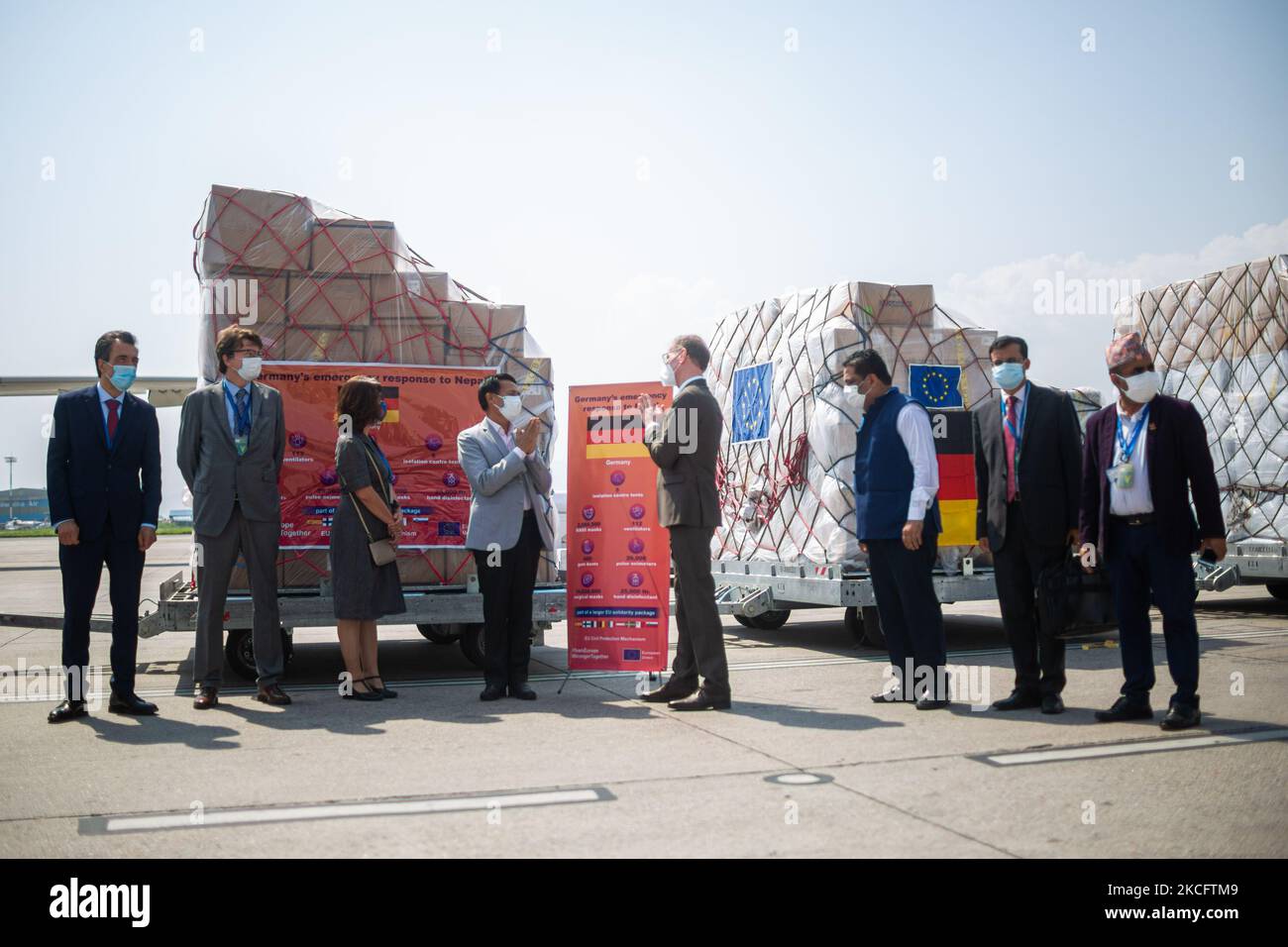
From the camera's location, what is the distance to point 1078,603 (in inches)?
212

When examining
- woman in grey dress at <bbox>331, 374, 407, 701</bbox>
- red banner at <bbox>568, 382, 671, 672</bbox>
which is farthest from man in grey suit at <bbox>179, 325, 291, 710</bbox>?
red banner at <bbox>568, 382, 671, 672</bbox>

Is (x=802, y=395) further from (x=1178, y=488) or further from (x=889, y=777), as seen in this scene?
(x=889, y=777)

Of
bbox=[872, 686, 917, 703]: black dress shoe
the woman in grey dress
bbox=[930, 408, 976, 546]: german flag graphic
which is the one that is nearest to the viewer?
bbox=[872, 686, 917, 703]: black dress shoe

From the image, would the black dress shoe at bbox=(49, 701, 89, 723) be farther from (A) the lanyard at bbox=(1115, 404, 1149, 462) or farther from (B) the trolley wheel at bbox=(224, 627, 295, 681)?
(A) the lanyard at bbox=(1115, 404, 1149, 462)

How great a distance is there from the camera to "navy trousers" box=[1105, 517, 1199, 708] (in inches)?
194

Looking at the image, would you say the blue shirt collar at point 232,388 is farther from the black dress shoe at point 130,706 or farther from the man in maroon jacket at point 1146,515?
the man in maroon jacket at point 1146,515

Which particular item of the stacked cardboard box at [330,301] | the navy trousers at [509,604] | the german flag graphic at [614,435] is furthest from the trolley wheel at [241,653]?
the german flag graphic at [614,435]

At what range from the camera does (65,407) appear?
5.81 metres

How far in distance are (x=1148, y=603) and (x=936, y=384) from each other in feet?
12.5

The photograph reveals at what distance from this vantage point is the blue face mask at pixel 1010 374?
224 inches

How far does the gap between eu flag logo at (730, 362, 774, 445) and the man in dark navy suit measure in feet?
17.0

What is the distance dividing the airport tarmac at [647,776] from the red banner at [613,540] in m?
0.31
